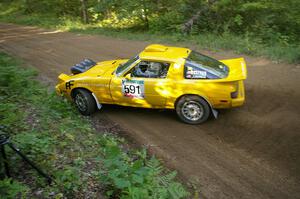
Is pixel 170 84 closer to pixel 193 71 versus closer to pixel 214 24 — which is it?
pixel 193 71

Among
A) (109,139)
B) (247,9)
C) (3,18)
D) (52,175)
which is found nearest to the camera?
(52,175)

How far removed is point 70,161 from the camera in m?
4.91

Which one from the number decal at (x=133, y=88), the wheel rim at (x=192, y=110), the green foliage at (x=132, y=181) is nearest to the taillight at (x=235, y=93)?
the wheel rim at (x=192, y=110)

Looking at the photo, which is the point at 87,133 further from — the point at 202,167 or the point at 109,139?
the point at 202,167

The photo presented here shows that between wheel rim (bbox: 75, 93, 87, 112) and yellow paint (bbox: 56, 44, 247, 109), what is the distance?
228 millimetres

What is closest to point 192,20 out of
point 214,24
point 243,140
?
point 214,24

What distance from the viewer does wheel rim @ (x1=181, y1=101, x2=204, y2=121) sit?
693 centimetres

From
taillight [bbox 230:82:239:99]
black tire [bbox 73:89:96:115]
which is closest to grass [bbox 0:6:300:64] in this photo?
taillight [bbox 230:82:239:99]

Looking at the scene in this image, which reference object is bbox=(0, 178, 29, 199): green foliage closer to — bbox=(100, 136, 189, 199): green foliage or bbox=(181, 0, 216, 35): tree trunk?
bbox=(100, 136, 189, 199): green foliage

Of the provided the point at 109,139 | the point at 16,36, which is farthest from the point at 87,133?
the point at 16,36

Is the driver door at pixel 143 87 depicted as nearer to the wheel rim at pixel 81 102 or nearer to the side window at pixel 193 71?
the side window at pixel 193 71

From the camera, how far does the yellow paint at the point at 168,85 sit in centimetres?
670

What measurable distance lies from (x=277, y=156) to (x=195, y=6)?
42.7ft

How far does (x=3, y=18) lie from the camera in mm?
27594
